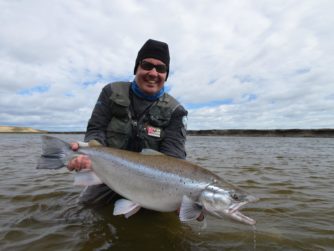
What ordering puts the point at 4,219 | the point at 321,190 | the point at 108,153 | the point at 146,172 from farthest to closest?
the point at 321,190 < the point at 4,219 < the point at 108,153 < the point at 146,172

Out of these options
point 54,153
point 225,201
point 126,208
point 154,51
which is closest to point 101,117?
point 54,153

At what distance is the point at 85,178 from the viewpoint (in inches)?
170

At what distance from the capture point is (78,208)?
543cm

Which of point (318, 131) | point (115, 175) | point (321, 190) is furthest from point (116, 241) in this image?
point (318, 131)

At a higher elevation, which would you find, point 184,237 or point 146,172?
point 146,172

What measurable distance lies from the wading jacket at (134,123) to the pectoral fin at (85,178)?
868 mm

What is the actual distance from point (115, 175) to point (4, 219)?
2.10 metres

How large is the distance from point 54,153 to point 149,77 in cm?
195

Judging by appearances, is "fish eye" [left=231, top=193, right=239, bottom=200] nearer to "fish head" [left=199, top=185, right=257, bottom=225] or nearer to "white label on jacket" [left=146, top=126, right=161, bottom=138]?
"fish head" [left=199, top=185, right=257, bottom=225]

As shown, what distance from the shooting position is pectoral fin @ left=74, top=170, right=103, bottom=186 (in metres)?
4.32

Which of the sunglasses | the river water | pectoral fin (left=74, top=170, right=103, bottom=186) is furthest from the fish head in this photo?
the sunglasses

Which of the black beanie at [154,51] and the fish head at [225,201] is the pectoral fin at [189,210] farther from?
the black beanie at [154,51]

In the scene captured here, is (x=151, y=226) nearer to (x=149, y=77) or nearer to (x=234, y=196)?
(x=234, y=196)

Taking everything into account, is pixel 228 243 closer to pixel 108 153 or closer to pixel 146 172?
pixel 146 172
